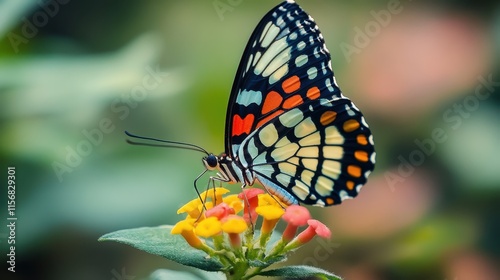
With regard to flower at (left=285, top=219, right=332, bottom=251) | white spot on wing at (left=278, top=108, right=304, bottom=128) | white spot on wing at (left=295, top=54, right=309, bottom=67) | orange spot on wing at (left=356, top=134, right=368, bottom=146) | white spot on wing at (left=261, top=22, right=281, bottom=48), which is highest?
white spot on wing at (left=261, top=22, right=281, bottom=48)

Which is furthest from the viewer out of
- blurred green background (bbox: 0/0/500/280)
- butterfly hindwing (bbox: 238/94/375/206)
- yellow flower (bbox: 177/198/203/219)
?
blurred green background (bbox: 0/0/500/280)

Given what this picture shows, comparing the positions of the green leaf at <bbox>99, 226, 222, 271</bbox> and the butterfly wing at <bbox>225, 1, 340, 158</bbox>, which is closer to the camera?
the green leaf at <bbox>99, 226, 222, 271</bbox>

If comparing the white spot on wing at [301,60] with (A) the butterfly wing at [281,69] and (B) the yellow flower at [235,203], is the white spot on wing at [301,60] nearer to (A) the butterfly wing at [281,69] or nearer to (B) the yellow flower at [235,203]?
(A) the butterfly wing at [281,69]

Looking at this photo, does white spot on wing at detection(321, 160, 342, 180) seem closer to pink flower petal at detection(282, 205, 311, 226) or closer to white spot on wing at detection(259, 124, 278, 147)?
white spot on wing at detection(259, 124, 278, 147)

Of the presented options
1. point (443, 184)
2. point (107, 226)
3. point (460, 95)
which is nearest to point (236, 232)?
point (107, 226)

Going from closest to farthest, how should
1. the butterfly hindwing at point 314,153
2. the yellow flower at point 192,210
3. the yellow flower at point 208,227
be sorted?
the yellow flower at point 208,227 < the yellow flower at point 192,210 < the butterfly hindwing at point 314,153

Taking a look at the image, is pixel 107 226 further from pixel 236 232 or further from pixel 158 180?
pixel 236 232

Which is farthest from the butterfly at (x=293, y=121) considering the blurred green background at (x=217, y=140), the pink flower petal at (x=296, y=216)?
the blurred green background at (x=217, y=140)

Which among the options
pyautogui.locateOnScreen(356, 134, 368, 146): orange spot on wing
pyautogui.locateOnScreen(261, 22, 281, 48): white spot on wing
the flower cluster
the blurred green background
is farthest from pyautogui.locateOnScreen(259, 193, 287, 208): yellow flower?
the blurred green background

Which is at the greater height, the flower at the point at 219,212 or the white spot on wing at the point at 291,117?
the white spot on wing at the point at 291,117
